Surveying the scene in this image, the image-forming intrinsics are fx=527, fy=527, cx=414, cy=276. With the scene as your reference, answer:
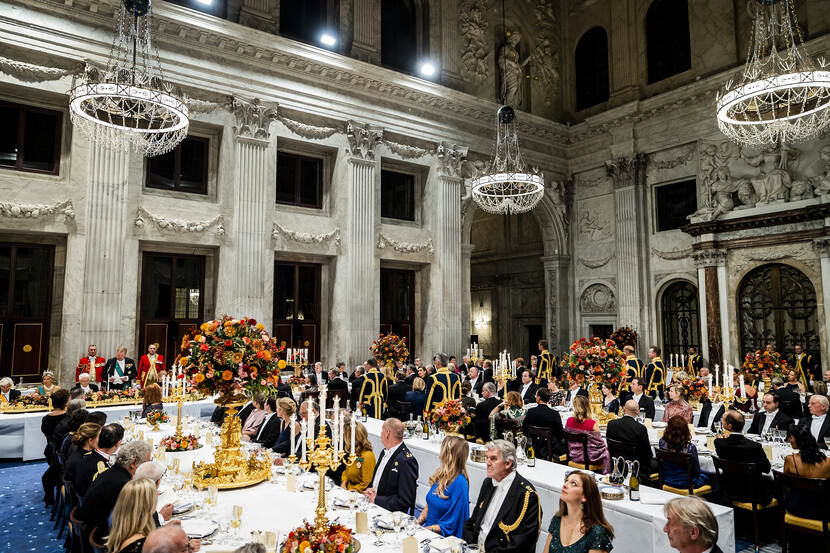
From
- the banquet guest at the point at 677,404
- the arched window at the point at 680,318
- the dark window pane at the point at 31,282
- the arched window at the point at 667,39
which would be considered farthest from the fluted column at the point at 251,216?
the arched window at the point at 667,39

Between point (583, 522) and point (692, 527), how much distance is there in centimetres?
72

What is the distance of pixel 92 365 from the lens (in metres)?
11.4

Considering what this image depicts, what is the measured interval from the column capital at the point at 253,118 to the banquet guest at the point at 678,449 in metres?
12.3

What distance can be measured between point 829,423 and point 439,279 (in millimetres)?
11745

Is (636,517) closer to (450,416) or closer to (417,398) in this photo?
(450,416)

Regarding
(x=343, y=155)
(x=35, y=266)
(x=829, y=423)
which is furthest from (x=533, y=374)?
(x=35, y=266)

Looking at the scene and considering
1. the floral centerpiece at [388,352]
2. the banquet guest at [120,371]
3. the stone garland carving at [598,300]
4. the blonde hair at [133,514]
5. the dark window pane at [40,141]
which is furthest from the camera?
the stone garland carving at [598,300]

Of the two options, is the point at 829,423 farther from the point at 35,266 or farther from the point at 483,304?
the point at 483,304

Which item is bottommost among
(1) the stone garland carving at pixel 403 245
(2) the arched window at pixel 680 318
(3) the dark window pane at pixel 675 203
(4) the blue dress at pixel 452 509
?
(4) the blue dress at pixel 452 509

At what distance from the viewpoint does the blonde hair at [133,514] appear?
10.5 feet

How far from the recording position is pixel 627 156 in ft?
62.9

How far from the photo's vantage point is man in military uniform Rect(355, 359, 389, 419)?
10.6 metres

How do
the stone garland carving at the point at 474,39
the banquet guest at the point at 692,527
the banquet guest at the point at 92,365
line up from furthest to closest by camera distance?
the stone garland carving at the point at 474,39 < the banquet guest at the point at 92,365 < the banquet guest at the point at 692,527

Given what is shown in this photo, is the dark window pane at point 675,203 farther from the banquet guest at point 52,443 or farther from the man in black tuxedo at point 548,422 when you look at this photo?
the banquet guest at point 52,443
